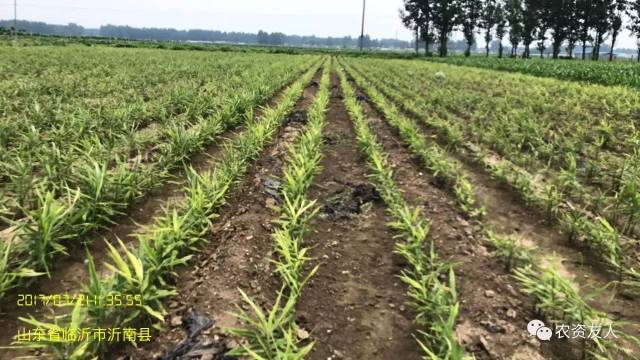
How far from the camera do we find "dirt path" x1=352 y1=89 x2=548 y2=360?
2332mm

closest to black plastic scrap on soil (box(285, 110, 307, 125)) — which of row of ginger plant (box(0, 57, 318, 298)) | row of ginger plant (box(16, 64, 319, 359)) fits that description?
row of ginger plant (box(0, 57, 318, 298))

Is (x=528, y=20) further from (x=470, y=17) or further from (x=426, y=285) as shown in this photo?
(x=426, y=285)

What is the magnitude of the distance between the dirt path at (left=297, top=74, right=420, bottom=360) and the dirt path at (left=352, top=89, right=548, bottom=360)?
383 mm

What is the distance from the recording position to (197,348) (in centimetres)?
217

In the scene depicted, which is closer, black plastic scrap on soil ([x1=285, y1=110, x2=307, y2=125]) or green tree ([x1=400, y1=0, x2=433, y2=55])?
black plastic scrap on soil ([x1=285, y1=110, x2=307, y2=125])

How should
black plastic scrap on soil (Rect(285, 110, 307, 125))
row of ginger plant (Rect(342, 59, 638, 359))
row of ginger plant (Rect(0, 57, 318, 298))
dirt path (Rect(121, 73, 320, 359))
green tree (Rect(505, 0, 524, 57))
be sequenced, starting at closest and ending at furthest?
row of ginger plant (Rect(342, 59, 638, 359)) < dirt path (Rect(121, 73, 320, 359)) < row of ginger plant (Rect(0, 57, 318, 298)) < black plastic scrap on soil (Rect(285, 110, 307, 125)) < green tree (Rect(505, 0, 524, 57))

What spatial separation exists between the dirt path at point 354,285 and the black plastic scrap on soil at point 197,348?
51 cm

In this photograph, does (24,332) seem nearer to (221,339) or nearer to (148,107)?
(221,339)

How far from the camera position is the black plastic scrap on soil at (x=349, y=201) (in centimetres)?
412

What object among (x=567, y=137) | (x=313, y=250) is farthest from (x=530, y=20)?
(x=313, y=250)

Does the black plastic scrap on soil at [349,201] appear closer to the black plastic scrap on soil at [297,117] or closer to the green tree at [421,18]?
the black plastic scrap on soil at [297,117]

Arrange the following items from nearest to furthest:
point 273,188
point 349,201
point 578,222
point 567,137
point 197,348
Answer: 1. point 197,348
2. point 578,222
3. point 349,201
4. point 273,188
5. point 567,137

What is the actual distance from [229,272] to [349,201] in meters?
1.84

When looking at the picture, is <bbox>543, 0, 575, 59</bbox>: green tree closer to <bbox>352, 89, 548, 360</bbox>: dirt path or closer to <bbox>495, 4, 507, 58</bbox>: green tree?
<bbox>495, 4, 507, 58</bbox>: green tree
